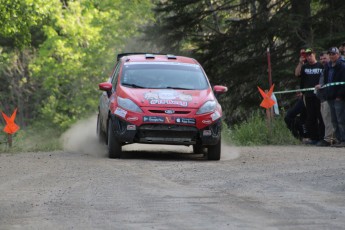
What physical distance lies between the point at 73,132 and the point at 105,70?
30.2 meters

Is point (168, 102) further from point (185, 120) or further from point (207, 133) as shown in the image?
point (207, 133)

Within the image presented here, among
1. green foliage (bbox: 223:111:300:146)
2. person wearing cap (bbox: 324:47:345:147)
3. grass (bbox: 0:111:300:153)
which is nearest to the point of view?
person wearing cap (bbox: 324:47:345:147)

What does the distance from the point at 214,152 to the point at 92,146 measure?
12.0ft

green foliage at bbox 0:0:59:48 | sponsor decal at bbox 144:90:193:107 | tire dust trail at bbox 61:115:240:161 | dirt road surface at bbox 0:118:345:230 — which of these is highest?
green foliage at bbox 0:0:59:48

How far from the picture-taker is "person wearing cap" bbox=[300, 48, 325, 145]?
66.2 ft

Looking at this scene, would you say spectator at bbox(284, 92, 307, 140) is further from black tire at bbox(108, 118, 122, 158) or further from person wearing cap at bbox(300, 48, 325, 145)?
black tire at bbox(108, 118, 122, 158)

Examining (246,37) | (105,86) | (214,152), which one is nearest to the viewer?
(214,152)

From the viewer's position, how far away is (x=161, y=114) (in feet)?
51.2

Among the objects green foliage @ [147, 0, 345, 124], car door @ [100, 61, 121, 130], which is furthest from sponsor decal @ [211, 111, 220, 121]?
green foliage @ [147, 0, 345, 124]

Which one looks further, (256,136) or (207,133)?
(256,136)

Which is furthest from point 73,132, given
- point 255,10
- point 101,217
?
point 101,217

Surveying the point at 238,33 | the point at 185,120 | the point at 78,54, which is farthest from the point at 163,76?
the point at 78,54

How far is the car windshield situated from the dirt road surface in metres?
1.24

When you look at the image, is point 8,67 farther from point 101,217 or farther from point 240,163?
point 101,217
